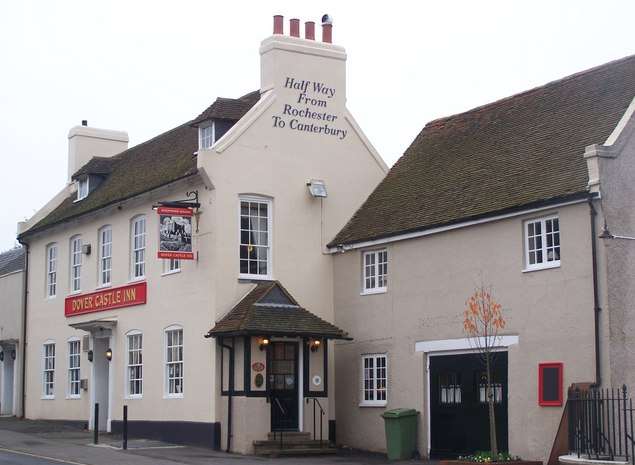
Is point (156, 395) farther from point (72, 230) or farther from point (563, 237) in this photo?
point (563, 237)

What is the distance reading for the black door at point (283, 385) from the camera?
2680 centimetres

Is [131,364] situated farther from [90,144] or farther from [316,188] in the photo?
[90,144]

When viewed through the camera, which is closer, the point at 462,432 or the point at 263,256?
the point at 462,432

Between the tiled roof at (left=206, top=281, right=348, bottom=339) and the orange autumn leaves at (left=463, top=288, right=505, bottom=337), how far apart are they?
13.7 feet

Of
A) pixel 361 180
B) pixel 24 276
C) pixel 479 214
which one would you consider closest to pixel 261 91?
pixel 361 180

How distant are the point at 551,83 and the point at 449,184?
3.66 metres

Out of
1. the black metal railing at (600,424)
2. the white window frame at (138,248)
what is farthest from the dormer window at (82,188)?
the black metal railing at (600,424)

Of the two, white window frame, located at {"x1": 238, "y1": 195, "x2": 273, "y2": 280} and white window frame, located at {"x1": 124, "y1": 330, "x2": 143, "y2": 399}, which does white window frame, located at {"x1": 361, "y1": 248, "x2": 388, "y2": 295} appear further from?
white window frame, located at {"x1": 124, "y1": 330, "x2": 143, "y2": 399}

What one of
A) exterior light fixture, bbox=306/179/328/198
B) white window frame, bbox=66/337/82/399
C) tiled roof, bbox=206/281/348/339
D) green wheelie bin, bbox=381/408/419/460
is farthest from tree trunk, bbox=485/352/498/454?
white window frame, bbox=66/337/82/399

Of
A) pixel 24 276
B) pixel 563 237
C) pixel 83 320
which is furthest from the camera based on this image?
pixel 24 276

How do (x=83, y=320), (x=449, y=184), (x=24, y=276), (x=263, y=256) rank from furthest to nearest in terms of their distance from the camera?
(x=24, y=276) → (x=83, y=320) → (x=263, y=256) → (x=449, y=184)

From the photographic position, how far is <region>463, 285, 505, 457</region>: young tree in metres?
23.2

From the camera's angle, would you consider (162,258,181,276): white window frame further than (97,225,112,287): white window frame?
No

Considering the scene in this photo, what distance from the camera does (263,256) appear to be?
28.4 m
